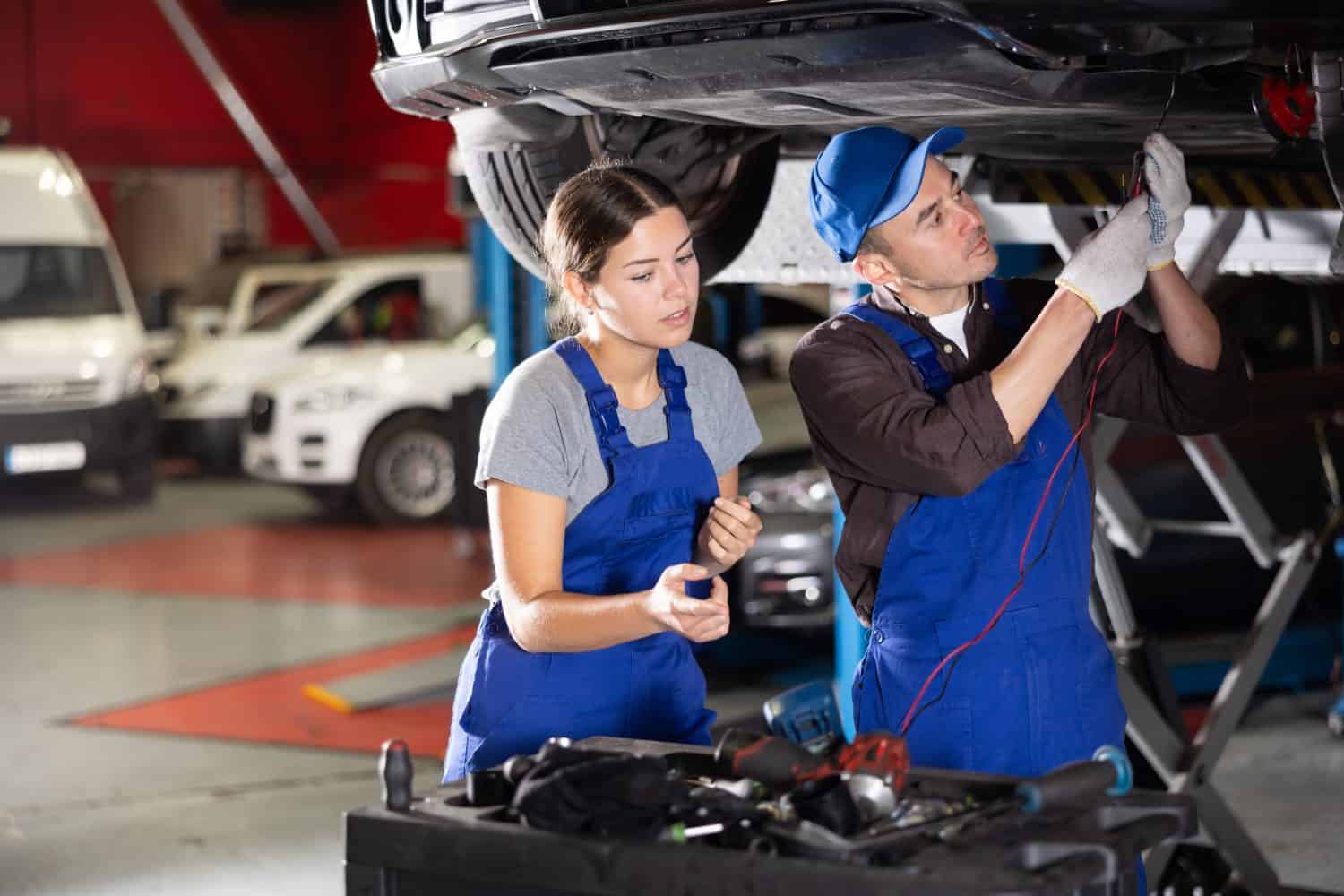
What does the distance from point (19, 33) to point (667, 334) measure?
16.3 metres

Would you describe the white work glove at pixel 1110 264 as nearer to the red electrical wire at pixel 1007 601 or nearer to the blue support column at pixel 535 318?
the red electrical wire at pixel 1007 601

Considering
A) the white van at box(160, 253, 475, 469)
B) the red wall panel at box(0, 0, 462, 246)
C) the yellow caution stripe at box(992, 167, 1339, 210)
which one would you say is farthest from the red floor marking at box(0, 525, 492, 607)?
the red wall panel at box(0, 0, 462, 246)

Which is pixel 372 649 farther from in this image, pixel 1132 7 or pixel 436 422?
pixel 1132 7

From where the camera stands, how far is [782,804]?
1892 mm

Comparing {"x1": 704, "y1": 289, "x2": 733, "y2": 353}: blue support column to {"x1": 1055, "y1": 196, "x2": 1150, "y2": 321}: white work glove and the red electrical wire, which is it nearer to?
the red electrical wire

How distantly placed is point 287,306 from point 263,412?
6.07 ft

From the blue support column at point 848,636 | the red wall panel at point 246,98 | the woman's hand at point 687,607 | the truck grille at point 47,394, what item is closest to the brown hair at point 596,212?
the woman's hand at point 687,607

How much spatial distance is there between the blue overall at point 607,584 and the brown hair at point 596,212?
121 millimetres

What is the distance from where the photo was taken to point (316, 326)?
39.2ft

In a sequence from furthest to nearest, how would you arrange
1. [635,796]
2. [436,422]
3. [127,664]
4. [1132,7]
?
[436,422] → [127,664] → [1132,7] → [635,796]

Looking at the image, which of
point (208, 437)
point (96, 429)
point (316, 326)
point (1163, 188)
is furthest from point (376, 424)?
point (1163, 188)

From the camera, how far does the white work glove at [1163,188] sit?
2414mm

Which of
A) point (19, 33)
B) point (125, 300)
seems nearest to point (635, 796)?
point (125, 300)

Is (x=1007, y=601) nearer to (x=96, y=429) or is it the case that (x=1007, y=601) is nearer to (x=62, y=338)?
(x=96, y=429)
